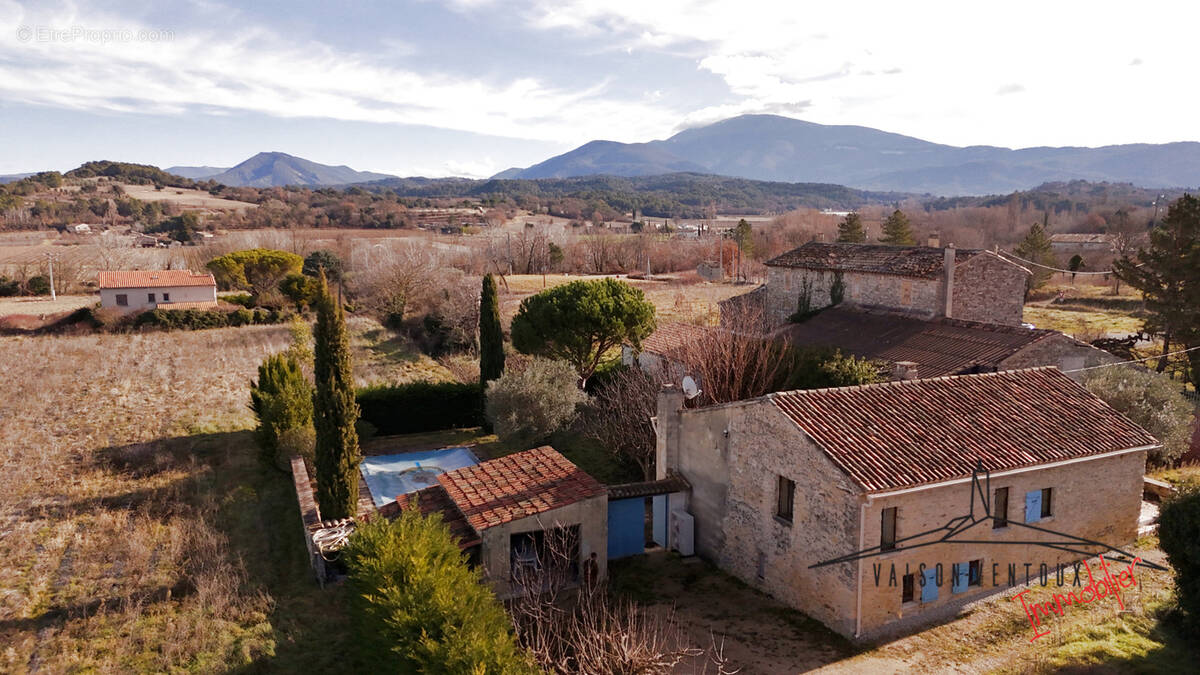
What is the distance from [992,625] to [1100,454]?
4171mm

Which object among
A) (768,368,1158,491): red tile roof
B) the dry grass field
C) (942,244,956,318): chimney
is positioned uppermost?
(942,244,956,318): chimney

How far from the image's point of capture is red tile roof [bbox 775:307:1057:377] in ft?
69.6

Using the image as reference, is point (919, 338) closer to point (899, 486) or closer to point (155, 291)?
point (899, 486)

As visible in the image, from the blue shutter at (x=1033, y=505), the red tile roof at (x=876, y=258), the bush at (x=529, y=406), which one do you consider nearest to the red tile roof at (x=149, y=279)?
the bush at (x=529, y=406)

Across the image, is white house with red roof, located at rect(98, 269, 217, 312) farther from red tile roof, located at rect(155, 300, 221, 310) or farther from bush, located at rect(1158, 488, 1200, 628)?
bush, located at rect(1158, 488, 1200, 628)

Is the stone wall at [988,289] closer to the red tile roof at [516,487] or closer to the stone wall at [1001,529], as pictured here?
the stone wall at [1001,529]

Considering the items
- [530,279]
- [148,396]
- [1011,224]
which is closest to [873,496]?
[148,396]

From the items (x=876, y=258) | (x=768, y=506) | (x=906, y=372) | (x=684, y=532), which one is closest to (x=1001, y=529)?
(x=768, y=506)

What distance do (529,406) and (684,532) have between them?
793 cm

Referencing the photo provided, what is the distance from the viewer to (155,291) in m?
43.0

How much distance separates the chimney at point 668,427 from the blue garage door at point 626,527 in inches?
42.0

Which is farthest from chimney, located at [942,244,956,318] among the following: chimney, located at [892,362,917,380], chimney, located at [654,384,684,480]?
chimney, located at [654,384,684,480]

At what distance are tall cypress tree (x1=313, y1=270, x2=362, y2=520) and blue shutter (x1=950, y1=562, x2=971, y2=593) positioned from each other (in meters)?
12.0

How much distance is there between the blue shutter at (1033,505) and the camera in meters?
13.3
